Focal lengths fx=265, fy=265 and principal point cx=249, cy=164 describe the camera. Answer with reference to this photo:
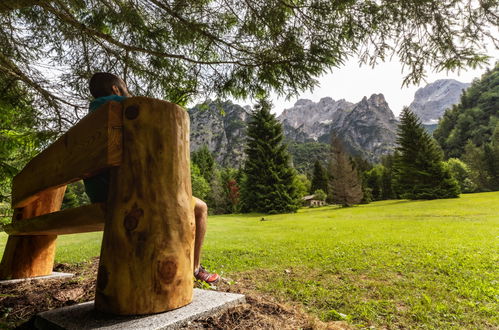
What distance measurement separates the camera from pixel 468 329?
1.90m

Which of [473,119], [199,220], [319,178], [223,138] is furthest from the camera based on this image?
[223,138]

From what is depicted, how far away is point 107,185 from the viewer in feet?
5.95

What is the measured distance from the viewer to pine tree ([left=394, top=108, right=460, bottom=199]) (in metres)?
27.0

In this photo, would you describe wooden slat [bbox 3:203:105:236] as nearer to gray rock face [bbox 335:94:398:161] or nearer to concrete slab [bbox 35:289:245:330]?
concrete slab [bbox 35:289:245:330]

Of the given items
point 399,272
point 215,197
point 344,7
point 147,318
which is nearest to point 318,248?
point 399,272

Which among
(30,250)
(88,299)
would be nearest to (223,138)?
(30,250)

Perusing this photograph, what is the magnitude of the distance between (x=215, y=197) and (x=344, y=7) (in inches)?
1345

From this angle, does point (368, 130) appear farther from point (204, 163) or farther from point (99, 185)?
point (99, 185)

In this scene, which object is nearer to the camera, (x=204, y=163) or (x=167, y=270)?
(x=167, y=270)

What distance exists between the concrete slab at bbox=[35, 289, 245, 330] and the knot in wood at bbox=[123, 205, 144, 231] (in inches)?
17.2

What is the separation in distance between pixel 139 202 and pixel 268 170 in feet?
83.5

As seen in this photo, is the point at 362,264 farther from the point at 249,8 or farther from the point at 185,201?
the point at 249,8

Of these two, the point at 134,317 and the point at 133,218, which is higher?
the point at 133,218

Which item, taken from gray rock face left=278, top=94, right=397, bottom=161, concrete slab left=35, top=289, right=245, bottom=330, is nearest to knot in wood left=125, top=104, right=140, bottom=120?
concrete slab left=35, top=289, right=245, bottom=330
